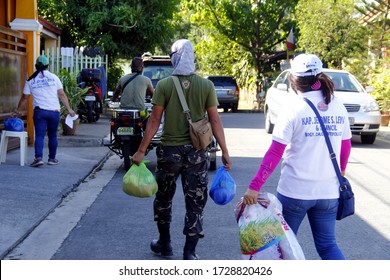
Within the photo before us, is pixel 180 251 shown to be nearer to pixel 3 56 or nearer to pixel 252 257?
pixel 252 257

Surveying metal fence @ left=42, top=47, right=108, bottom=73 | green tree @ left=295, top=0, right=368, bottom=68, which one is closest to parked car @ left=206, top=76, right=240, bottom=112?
green tree @ left=295, top=0, right=368, bottom=68

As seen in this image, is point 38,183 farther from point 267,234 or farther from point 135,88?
point 267,234

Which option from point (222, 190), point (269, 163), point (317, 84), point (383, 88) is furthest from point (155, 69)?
point (269, 163)

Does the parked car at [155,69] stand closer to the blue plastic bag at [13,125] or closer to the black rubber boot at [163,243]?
the blue plastic bag at [13,125]

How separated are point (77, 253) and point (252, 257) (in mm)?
2407

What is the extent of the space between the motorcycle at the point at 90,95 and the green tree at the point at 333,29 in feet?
48.7

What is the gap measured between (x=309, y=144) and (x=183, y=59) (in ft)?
5.55

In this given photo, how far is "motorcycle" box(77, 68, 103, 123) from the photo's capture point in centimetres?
2042

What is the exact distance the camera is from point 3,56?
1334 centimetres

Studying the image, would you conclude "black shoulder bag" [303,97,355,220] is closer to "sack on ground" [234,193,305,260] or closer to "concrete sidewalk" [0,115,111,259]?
"sack on ground" [234,193,305,260]

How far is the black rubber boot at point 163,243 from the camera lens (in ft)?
20.9

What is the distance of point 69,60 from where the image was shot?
71.1 ft

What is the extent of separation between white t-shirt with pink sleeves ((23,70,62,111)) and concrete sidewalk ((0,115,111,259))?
1054 mm

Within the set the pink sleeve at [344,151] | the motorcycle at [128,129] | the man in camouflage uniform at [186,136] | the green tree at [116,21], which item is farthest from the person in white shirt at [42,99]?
the green tree at [116,21]
